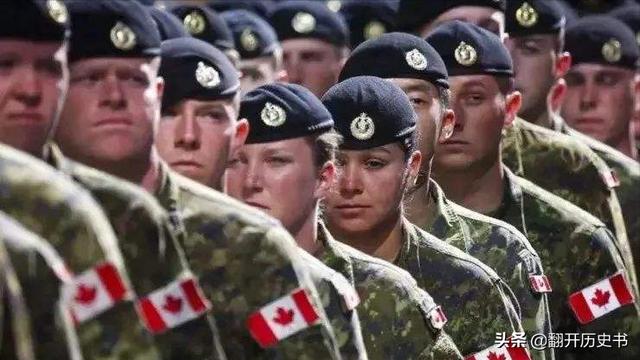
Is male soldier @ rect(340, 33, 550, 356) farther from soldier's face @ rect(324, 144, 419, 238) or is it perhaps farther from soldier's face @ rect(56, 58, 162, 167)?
soldier's face @ rect(56, 58, 162, 167)

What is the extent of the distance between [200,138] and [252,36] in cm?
330

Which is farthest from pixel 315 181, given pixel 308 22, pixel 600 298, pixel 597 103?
pixel 597 103

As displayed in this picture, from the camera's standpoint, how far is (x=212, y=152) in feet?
25.7

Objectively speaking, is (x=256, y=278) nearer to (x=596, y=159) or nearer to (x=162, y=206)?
(x=162, y=206)

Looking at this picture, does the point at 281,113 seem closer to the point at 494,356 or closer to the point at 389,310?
the point at 389,310

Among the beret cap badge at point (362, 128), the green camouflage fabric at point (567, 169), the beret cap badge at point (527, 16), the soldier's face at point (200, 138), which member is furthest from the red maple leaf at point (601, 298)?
the soldier's face at point (200, 138)

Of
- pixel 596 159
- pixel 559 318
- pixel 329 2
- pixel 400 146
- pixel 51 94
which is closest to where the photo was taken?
pixel 51 94

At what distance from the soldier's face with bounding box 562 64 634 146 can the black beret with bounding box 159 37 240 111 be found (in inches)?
170

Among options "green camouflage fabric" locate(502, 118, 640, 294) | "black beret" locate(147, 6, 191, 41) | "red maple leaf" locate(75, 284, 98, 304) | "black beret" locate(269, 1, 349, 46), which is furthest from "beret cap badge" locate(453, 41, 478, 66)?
"red maple leaf" locate(75, 284, 98, 304)

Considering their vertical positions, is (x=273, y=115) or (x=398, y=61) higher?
(x=273, y=115)

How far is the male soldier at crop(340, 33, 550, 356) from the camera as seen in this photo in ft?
30.4

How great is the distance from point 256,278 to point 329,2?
Answer: 543cm

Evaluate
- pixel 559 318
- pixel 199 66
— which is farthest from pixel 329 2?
pixel 199 66

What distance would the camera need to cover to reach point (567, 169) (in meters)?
11.1
